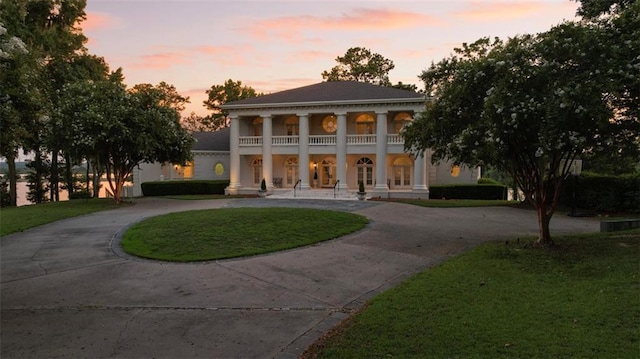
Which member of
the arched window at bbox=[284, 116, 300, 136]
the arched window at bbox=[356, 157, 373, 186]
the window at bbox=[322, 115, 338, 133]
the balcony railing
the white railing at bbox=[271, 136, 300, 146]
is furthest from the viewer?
the arched window at bbox=[284, 116, 300, 136]

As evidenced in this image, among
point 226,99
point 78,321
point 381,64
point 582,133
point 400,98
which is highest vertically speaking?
point 381,64

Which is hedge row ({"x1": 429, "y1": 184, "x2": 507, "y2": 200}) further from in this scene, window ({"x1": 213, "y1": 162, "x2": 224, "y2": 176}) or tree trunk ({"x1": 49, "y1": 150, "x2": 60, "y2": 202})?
tree trunk ({"x1": 49, "y1": 150, "x2": 60, "y2": 202})

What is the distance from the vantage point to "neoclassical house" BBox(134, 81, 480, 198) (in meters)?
29.4

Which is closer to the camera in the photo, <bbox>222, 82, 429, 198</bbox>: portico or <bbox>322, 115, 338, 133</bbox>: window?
<bbox>222, 82, 429, 198</bbox>: portico

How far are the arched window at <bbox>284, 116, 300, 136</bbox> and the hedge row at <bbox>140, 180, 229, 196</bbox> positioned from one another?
6.70 meters

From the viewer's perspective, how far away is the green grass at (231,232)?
10930 millimetres

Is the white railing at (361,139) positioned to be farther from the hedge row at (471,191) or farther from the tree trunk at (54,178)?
the tree trunk at (54,178)

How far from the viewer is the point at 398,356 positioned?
15.0 ft

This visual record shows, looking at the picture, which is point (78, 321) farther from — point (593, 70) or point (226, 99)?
point (226, 99)

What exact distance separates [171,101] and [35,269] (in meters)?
51.8

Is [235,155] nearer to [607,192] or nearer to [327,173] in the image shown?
[327,173]

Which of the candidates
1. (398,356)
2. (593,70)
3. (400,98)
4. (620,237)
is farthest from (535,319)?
(400,98)

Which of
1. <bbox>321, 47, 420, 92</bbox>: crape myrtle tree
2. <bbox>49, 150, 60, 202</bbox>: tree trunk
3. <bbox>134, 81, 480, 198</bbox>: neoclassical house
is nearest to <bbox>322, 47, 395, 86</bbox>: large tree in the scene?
<bbox>321, 47, 420, 92</bbox>: crape myrtle tree

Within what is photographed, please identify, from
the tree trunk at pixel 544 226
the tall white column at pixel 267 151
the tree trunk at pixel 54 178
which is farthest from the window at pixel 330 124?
the tree trunk at pixel 54 178
